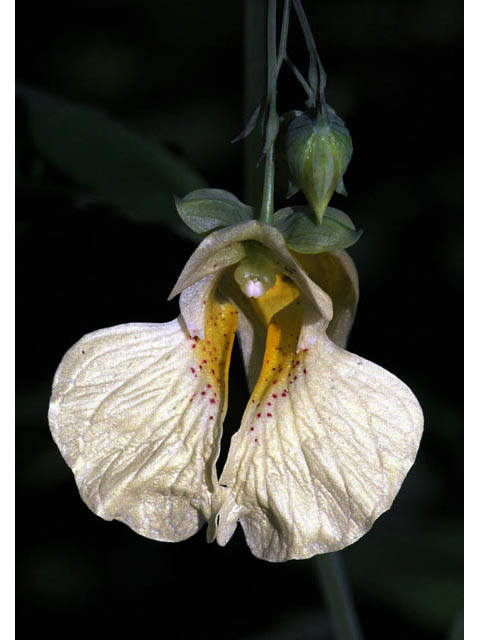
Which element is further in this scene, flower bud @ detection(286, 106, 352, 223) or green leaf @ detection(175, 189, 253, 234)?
green leaf @ detection(175, 189, 253, 234)

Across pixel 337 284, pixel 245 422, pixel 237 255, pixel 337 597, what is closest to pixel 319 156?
pixel 237 255

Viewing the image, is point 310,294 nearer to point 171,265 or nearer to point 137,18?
point 171,265

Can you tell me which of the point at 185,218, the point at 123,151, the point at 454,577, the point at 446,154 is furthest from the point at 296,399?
the point at 446,154

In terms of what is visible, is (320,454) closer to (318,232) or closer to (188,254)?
(318,232)

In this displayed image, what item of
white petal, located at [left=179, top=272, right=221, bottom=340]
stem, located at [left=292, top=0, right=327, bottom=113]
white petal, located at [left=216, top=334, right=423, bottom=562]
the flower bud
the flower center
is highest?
stem, located at [left=292, top=0, right=327, bottom=113]

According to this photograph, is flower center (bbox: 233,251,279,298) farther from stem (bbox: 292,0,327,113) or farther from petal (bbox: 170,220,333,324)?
stem (bbox: 292,0,327,113)

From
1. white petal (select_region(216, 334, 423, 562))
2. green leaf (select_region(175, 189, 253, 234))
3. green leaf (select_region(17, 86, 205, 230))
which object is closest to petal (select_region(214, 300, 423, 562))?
white petal (select_region(216, 334, 423, 562))

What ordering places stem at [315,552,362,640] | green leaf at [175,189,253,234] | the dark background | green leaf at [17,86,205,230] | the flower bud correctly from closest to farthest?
the flower bud → green leaf at [175,189,253,234] → stem at [315,552,362,640] → green leaf at [17,86,205,230] → the dark background
